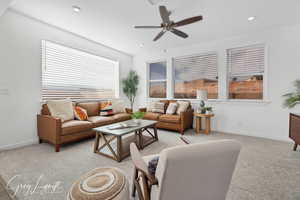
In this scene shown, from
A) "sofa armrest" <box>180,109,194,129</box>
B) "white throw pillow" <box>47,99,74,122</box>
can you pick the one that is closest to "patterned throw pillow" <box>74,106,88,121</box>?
"white throw pillow" <box>47,99,74,122</box>

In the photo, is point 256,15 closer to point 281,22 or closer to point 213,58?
point 281,22

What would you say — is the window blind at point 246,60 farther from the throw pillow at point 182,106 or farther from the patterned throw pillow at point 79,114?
the patterned throw pillow at point 79,114

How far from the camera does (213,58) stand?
13.7 feet

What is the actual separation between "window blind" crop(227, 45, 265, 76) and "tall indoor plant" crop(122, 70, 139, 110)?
3400mm

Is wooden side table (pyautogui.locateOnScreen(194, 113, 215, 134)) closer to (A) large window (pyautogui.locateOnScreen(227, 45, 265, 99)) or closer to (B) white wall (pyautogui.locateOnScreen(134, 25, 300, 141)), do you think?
(B) white wall (pyautogui.locateOnScreen(134, 25, 300, 141))

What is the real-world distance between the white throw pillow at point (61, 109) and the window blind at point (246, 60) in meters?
4.61

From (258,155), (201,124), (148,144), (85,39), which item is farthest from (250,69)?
(85,39)

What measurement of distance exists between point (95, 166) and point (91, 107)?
87.1 inches

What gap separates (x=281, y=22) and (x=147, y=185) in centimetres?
441

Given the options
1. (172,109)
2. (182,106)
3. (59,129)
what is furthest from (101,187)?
(182,106)

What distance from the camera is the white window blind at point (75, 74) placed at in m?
3.28

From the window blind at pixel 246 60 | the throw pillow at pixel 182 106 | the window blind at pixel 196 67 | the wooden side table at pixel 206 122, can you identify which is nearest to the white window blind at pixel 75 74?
the window blind at pixel 196 67

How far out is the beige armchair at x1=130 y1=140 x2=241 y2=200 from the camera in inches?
30.0

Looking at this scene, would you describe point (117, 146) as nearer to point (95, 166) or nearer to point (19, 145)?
point (95, 166)
